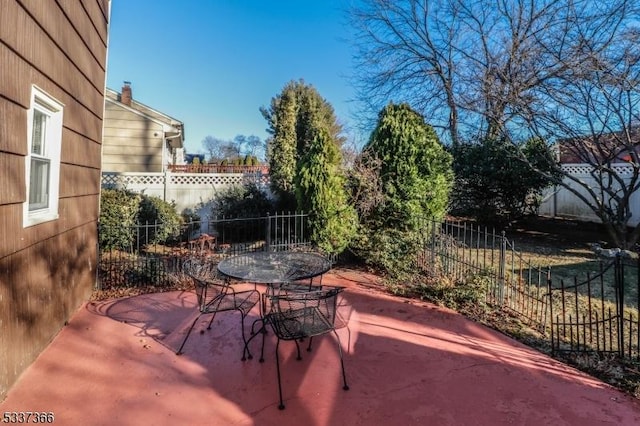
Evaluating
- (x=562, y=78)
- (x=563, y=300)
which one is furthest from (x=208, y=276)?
(x=562, y=78)

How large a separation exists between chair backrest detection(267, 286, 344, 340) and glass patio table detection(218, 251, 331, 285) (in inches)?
11.5

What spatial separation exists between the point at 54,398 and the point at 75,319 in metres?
1.54

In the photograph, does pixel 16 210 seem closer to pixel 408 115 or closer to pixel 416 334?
pixel 416 334

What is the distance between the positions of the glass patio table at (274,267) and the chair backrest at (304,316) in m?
0.29

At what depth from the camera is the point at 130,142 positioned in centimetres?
1159

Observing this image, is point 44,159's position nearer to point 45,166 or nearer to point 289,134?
point 45,166

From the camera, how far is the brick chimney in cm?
1312

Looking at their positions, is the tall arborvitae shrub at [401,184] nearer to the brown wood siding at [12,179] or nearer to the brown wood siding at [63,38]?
the brown wood siding at [63,38]

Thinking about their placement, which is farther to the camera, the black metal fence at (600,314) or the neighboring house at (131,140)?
the neighboring house at (131,140)

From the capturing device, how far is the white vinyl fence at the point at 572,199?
10.9 metres

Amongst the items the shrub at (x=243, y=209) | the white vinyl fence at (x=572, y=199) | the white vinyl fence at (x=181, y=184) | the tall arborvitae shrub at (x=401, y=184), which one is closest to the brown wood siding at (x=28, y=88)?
the tall arborvitae shrub at (x=401, y=184)

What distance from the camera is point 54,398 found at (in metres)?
2.35

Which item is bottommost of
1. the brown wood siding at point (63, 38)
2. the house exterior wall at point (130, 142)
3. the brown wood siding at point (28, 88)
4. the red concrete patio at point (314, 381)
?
the red concrete patio at point (314, 381)

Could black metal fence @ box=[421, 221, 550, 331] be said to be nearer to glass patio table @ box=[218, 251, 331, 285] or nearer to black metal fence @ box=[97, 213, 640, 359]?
black metal fence @ box=[97, 213, 640, 359]
